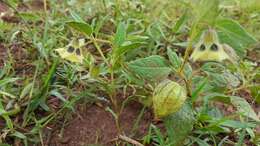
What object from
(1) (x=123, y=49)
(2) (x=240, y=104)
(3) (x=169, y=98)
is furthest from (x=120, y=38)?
(2) (x=240, y=104)

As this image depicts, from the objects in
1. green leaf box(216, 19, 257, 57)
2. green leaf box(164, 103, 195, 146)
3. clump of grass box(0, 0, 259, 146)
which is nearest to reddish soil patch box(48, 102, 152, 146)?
clump of grass box(0, 0, 259, 146)

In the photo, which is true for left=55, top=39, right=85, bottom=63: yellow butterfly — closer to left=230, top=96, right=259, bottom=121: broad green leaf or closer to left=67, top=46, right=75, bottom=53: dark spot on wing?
left=67, top=46, right=75, bottom=53: dark spot on wing

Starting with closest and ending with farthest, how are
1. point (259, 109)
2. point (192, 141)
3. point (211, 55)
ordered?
point (211, 55), point (192, 141), point (259, 109)

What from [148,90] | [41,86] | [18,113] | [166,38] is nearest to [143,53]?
[166,38]

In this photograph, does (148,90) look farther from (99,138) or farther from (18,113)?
(18,113)

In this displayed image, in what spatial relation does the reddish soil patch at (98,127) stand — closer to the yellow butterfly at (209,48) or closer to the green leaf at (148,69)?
the green leaf at (148,69)

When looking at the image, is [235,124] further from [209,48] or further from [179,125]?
[209,48]

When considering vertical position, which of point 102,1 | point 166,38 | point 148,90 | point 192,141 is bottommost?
point 192,141
